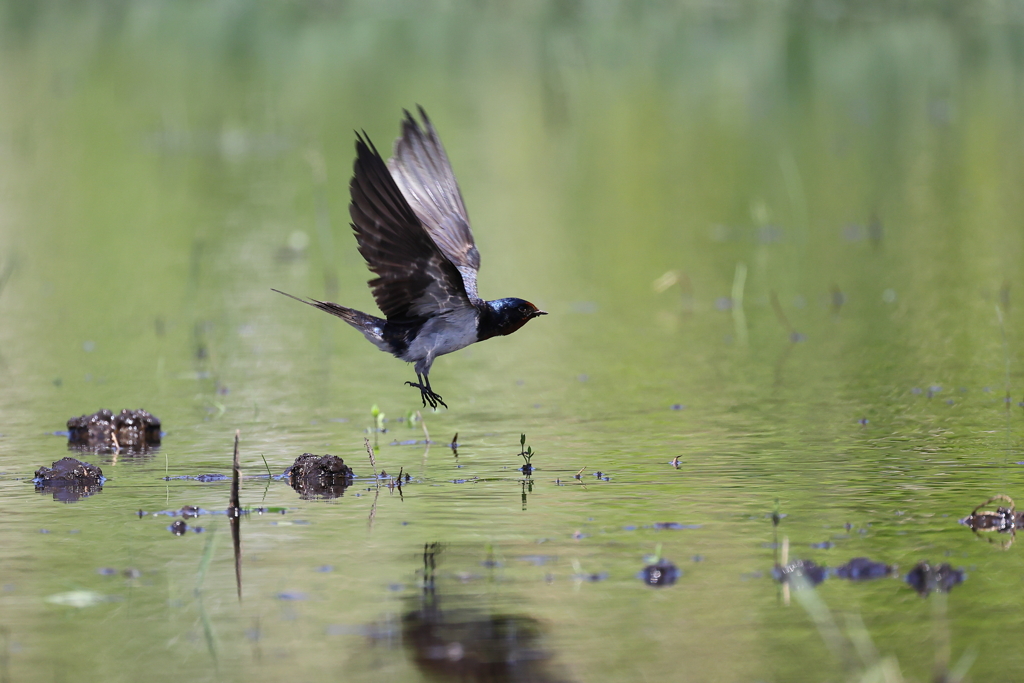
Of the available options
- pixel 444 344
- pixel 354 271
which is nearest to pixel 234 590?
pixel 444 344

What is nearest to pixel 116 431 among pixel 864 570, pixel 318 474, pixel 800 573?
pixel 318 474

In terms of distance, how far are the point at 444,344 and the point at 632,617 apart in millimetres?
2335

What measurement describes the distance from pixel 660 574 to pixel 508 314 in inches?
82.6

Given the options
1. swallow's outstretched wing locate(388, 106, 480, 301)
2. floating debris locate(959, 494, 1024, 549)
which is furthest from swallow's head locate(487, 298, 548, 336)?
floating debris locate(959, 494, 1024, 549)

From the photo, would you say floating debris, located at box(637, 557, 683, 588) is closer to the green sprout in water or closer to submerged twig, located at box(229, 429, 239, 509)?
the green sprout in water

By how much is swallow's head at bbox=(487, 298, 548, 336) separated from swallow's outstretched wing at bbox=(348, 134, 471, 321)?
0.29 meters

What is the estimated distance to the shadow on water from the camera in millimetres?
4348

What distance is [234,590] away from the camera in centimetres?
508

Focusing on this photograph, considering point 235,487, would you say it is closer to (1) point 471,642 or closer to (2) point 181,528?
(2) point 181,528

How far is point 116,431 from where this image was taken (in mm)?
7484

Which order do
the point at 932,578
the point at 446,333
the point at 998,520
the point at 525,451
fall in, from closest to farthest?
the point at 932,578 → the point at 998,520 → the point at 446,333 → the point at 525,451

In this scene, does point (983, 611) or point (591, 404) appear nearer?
point (983, 611)

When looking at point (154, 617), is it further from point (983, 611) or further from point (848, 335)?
point (848, 335)

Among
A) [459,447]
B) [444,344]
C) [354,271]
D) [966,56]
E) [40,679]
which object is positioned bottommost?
[40,679]
